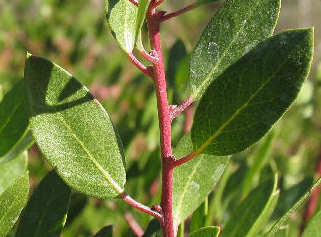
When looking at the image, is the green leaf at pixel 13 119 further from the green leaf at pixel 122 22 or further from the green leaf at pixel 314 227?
the green leaf at pixel 314 227

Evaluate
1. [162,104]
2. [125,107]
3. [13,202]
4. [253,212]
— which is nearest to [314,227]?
[253,212]

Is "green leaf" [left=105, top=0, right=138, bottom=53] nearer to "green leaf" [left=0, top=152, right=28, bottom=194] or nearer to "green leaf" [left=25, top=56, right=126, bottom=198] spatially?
"green leaf" [left=25, top=56, right=126, bottom=198]

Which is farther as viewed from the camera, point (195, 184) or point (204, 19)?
point (204, 19)

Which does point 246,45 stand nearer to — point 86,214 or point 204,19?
point 86,214

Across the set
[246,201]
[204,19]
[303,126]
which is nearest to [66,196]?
[246,201]

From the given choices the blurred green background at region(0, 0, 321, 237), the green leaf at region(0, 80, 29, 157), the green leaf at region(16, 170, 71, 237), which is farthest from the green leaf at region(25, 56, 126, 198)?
the blurred green background at region(0, 0, 321, 237)

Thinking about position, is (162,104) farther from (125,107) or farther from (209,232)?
(125,107)

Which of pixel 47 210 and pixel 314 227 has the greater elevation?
pixel 47 210
